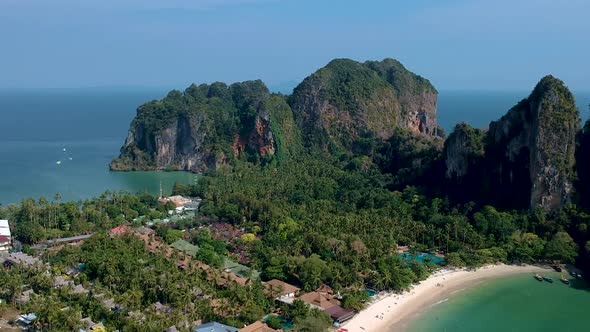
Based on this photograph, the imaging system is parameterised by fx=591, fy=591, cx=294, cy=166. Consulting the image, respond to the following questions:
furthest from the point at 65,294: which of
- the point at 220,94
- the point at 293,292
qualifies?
the point at 220,94

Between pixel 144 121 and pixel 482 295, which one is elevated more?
pixel 144 121

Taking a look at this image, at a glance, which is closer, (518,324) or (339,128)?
(518,324)

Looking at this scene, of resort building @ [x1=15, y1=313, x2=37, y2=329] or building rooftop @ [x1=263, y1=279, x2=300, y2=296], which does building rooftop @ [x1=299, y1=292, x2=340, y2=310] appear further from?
resort building @ [x1=15, y1=313, x2=37, y2=329]

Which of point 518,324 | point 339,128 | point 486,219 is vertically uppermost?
point 339,128

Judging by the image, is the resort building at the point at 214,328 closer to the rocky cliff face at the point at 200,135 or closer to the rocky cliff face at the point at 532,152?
the rocky cliff face at the point at 532,152

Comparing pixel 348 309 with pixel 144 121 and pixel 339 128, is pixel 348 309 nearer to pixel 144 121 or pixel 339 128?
pixel 339 128

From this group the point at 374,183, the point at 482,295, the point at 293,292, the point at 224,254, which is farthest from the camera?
the point at 374,183
